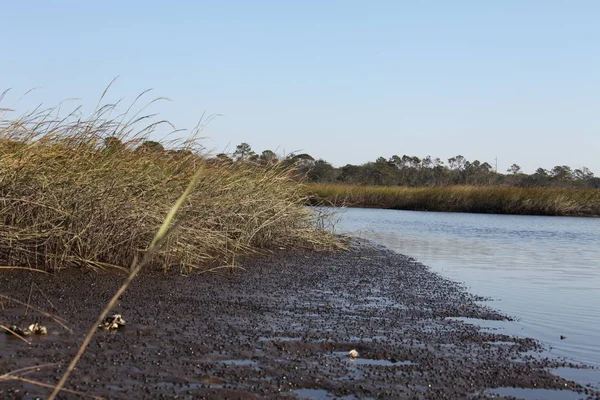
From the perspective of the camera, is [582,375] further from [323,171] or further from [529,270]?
[323,171]

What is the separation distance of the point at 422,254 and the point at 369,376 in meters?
8.85

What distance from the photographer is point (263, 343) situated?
4414 millimetres

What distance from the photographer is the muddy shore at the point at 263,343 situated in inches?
137

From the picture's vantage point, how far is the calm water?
566 centimetres

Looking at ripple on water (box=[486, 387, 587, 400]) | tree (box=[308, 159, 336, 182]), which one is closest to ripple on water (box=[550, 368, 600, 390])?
ripple on water (box=[486, 387, 587, 400])

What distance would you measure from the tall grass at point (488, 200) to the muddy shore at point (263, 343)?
24277 mm

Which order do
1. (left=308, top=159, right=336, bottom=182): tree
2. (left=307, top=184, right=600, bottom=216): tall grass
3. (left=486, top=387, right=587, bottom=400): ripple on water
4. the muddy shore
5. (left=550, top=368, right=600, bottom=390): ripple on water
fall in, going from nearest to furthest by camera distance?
the muddy shore < (left=486, top=387, right=587, bottom=400): ripple on water < (left=550, top=368, right=600, bottom=390): ripple on water < (left=307, top=184, right=600, bottom=216): tall grass < (left=308, top=159, right=336, bottom=182): tree

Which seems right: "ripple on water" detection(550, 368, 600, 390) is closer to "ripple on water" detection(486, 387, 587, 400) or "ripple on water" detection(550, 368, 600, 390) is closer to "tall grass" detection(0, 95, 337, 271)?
"ripple on water" detection(486, 387, 587, 400)

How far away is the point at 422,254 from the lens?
1245 centimetres

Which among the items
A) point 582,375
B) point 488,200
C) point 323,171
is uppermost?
point 323,171

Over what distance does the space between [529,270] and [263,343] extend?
697cm

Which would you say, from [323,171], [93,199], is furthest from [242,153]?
[323,171]

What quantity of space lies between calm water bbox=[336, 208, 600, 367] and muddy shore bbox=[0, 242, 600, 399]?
39cm

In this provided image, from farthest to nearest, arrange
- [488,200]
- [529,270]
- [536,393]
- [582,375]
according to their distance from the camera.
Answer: [488,200], [529,270], [582,375], [536,393]
